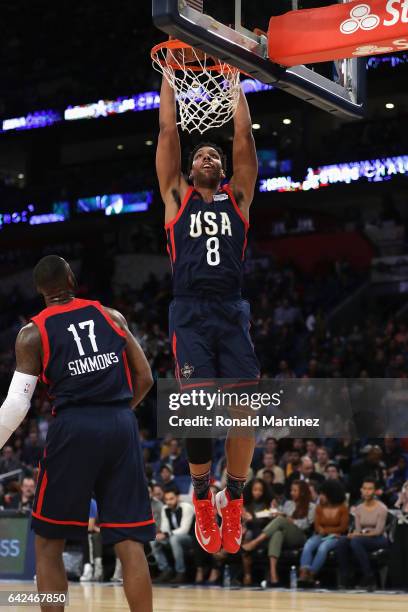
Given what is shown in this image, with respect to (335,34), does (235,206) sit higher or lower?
lower

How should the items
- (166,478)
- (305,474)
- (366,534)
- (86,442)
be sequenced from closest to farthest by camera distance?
(86,442)
(366,534)
(305,474)
(166,478)

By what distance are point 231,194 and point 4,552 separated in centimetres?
946

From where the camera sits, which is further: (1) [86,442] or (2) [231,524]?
(2) [231,524]

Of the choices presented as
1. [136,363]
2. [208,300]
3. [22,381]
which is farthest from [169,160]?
[22,381]

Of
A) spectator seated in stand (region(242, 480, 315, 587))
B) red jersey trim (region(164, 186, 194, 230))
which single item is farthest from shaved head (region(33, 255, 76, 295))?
spectator seated in stand (region(242, 480, 315, 587))

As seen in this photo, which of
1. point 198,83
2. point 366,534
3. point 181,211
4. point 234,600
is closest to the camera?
point 181,211

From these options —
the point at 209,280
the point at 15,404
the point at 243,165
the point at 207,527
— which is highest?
the point at 243,165

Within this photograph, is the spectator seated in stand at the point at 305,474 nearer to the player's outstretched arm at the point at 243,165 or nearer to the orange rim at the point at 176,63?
the player's outstretched arm at the point at 243,165

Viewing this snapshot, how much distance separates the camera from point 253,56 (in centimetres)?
705

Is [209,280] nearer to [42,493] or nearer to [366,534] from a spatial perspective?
[42,493]

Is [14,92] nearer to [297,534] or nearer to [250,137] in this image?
[297,534]

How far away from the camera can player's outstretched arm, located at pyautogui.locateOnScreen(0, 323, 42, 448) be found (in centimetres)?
596

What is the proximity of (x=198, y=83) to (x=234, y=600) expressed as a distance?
21.6 ft

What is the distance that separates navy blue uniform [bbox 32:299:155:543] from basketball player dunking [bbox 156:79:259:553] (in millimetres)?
1054
